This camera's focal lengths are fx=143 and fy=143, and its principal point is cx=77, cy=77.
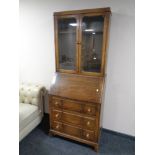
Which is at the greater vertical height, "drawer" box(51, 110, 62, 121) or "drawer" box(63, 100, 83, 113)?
"drawer" box(63, 100, 83, 113)

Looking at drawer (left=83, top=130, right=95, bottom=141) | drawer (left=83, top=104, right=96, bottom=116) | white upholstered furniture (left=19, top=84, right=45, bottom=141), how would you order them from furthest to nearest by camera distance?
white upholstered furniture (left=19, top=84, right=45, bottom=141), drawer (left=83, top=130, right=95, bottom=141), drawer (left=83, top=104, right=96, bottom=116)

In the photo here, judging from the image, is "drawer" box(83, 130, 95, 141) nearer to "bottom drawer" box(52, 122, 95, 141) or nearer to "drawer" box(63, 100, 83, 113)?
"bottom drawer" box(52, 122, 95, 141)

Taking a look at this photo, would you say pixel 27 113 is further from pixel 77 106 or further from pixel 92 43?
pixel 92 43

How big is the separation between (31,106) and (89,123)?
3.45ft

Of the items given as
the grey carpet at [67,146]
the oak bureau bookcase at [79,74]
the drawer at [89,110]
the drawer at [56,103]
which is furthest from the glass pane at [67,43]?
the grey carpet at [67,146]

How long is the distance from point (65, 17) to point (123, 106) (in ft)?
5.16

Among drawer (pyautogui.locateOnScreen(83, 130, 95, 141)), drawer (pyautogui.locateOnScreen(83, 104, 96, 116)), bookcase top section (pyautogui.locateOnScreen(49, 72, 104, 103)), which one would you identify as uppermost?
bookcase top section (pyautogui.locateOnScreen(49, 72, 104, 103))

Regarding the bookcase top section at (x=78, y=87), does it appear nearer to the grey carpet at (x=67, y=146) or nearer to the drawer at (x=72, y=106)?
the drawer at (x=72, y=106)

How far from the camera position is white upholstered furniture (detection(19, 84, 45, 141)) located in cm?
222

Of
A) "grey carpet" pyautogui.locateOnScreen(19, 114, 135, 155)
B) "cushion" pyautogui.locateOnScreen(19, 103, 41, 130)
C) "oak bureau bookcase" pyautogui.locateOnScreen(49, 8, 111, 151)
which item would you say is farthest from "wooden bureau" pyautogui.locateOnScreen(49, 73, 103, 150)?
"cushion" pyautogui.locateOnScreen(19, 103, 41, 130)
